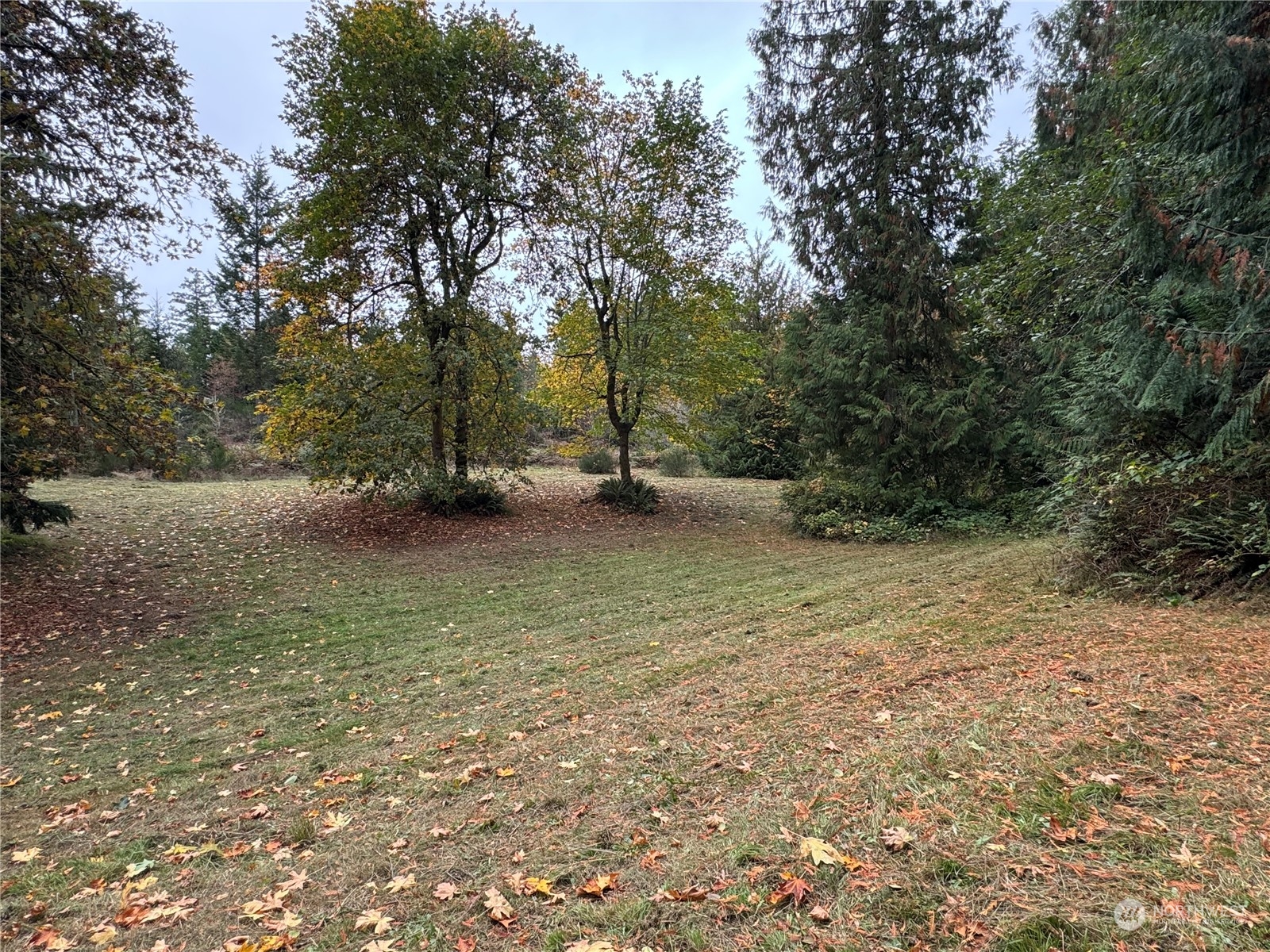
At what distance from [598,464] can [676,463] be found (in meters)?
2.77

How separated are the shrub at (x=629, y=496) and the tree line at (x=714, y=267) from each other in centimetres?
17

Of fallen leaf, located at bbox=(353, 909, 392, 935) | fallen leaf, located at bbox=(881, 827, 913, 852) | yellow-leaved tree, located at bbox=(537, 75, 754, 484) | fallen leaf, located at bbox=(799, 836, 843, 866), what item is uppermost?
yellow-leaved tree, located at bbox=(537, 75, 754, 484)

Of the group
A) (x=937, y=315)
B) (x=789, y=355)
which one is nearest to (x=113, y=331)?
(x=789, y=355)

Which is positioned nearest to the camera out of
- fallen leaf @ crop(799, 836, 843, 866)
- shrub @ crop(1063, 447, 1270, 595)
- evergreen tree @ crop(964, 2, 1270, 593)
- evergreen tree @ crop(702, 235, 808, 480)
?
fallen leaf @ crop(799, 836, 843, 866)

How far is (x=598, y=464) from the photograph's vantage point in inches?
826

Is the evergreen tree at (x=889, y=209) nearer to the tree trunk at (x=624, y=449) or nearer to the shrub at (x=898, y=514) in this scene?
the shrub at (x=898, y=514)

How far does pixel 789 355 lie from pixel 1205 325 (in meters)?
7.44

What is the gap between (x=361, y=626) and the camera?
23.2 feet

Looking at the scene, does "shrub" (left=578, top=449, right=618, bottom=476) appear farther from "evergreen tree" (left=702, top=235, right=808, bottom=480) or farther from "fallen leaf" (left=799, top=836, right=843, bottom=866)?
"fallen leaf" (left=799, top=836, right=843, bottom=866)

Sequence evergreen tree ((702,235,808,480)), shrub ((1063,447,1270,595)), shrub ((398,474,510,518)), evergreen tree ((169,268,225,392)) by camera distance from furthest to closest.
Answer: evergreen tree ((169,268,225,392)), evergreen tree ((702,235,808,480)), shrub ((398,474,510,518)), shrub ((1063,447,1270,595))

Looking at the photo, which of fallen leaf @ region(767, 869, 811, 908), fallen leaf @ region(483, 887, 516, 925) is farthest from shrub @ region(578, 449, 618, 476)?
fallen leaf @ region(767, 869, 811, 908)

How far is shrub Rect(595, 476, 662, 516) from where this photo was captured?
1417cm

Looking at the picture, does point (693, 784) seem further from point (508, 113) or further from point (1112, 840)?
point (508, 113)

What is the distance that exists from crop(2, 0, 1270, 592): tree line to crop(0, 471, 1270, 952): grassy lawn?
2.11 meters
